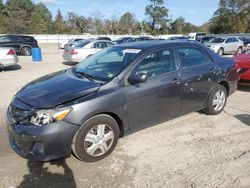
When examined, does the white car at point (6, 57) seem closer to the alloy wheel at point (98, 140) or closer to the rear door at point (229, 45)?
the alloy wheel at point (98, 140)

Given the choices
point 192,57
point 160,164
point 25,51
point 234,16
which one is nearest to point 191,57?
point 192,57

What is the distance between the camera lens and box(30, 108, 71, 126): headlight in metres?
3.46

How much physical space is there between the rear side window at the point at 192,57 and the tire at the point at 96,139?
6.25 ft

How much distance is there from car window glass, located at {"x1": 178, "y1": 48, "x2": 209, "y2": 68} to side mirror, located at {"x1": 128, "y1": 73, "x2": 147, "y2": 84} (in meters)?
1.19

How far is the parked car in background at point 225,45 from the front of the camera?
21.4m

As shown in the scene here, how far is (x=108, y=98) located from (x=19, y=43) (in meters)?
19.9

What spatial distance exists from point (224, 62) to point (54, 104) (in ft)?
13.0

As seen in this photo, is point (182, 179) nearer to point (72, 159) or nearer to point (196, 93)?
point (72, 159)

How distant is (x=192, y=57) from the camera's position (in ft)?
17.1

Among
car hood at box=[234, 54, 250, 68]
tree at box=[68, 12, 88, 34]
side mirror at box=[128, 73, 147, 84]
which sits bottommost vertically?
car hood at box=[234, 54, 250, 68]

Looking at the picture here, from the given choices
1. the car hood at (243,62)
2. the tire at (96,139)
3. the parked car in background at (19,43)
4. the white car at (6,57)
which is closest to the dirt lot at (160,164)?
the tire at (96,139)

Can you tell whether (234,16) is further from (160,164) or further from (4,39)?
(160,164)

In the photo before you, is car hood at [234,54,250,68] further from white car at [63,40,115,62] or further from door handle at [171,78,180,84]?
white car at [63,40,115,62]

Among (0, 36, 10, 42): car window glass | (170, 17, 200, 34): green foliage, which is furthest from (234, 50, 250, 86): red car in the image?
(170, 17, 200, 34): green foliage
